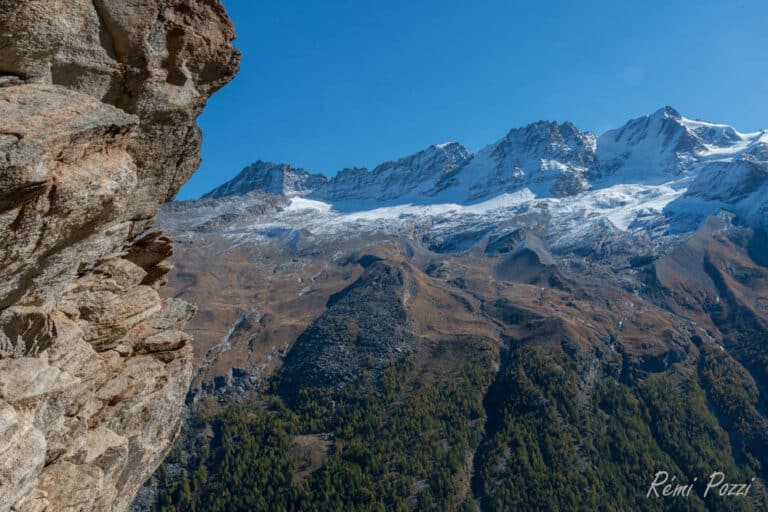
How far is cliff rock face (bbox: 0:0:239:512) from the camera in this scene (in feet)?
49.8

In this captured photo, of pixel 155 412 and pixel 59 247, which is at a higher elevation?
pixel 59 247

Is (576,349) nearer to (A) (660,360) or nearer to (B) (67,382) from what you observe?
(A) (660,360)

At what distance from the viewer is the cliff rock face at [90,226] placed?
15188 mm

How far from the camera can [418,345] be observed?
18438 centimetres

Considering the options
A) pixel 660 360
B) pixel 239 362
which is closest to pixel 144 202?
pixel 239 362

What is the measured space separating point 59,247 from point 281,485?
396 feet

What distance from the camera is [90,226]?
17609 mm
